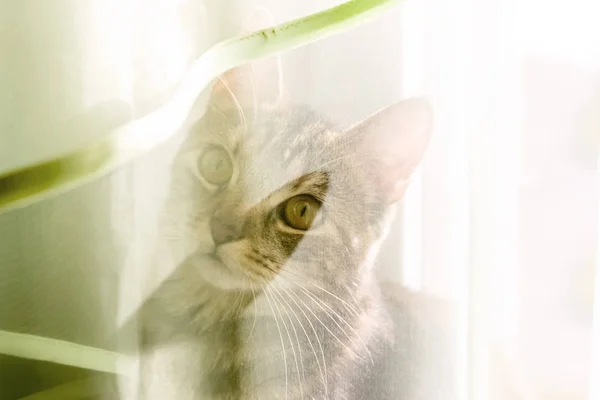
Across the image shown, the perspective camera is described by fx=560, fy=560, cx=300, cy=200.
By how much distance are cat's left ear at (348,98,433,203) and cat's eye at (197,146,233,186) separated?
0.13 meters

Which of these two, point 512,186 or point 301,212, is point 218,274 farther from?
point 512,186

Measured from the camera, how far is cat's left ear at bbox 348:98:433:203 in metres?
0.55

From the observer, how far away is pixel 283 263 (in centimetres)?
56

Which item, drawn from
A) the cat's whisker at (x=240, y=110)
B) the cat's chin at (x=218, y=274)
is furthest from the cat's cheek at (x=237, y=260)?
the cat's whisker at (x=240, y=110)

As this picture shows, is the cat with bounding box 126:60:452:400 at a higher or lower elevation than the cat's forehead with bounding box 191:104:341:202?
lower

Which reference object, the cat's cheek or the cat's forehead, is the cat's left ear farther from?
the cat's cheek

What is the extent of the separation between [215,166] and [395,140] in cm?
18

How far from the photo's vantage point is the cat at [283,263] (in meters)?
0.55

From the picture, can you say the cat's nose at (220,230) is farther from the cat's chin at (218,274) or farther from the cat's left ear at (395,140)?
the cat's left ear at (395,140)

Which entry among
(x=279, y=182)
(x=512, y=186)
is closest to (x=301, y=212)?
(x=279, y=182)

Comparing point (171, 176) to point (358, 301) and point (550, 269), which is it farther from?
point (550, 269)

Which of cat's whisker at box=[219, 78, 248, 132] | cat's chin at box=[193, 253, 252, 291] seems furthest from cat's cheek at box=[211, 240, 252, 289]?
cat's whisker at box=[219, 78, 248, 132]

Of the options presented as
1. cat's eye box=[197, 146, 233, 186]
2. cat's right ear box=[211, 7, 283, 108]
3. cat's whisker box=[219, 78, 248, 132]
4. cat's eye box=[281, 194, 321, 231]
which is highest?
cat's right ear box=[211, 7, 283, 108]

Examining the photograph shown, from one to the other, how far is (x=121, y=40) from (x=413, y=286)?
0.37 metres
